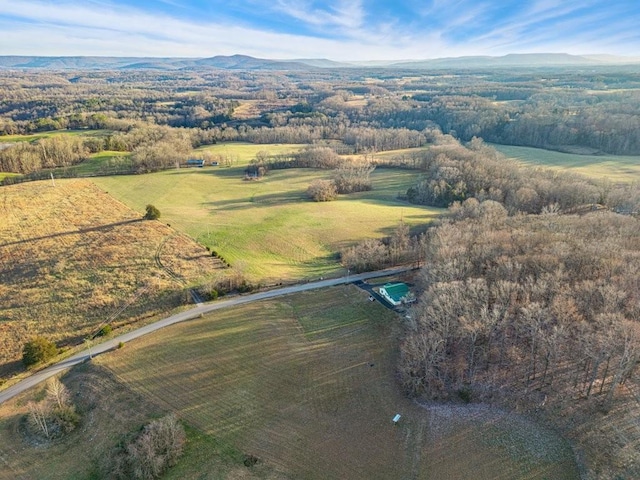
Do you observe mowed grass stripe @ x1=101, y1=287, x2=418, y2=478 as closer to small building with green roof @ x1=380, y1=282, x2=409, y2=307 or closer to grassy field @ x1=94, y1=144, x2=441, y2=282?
small building with green roof @ x1=380, y1=282, x2=409, y2=307

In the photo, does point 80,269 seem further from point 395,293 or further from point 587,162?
point 587,162

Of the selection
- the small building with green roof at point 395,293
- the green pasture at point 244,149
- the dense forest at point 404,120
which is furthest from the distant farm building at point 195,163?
the small building with green roof at point 395,293

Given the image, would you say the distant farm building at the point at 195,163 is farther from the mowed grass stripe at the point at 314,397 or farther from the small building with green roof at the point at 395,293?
the small building with green roof at the point at 395,293

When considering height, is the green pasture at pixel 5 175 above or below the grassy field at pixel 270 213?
above

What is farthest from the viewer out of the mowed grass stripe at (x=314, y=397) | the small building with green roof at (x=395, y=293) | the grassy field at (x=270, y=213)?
the grassy field at (x=270, y=213)

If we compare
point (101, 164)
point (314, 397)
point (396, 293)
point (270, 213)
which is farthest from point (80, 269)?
point (101, 164)

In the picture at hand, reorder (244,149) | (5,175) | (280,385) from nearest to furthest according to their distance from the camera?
1. (280,385)
2. (5,175)
3. (244,149)

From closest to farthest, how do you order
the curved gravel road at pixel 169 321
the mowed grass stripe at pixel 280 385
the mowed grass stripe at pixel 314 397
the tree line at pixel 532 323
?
the mowed grass stripe at pixel 314 397, the mowed grass stripe at pixel 280 385, the tree line at pixel 532 323, the curved gravel road at pixel 169 321
